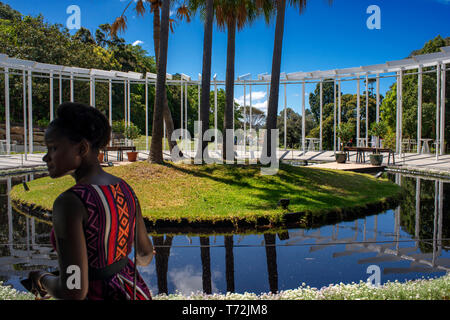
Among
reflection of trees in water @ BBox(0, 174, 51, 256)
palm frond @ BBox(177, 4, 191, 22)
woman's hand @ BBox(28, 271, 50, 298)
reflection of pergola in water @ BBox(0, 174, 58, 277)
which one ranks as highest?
palm frond @ BBox(177, 4, 191, 22)

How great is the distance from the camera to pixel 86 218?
4.10ft

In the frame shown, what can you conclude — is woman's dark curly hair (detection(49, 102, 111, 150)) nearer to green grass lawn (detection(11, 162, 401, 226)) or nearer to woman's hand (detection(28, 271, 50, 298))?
woman's hand (detection(28, 271, 50, 298))

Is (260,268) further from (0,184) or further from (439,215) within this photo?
(0,184)

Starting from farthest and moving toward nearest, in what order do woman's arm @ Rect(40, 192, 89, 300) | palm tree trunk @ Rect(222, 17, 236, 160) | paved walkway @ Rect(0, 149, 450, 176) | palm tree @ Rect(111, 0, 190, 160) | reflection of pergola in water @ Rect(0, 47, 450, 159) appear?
reflection of pergola in water @ Rect(0, 47, 450, 159)
paved walkway @ Rect(0, 149, 450, 176)
palm tree @ Rect(111, 0, 190, 160)
palm tree trunk @ Rect(222, 17, 236, 160)
woman's arm @ Rect(40, 192, 89, 300)

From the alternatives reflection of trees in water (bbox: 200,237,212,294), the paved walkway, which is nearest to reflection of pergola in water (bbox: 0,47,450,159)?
the paved walkway

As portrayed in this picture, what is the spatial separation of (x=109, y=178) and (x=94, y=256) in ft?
0.99

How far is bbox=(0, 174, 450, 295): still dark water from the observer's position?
4.45 meters

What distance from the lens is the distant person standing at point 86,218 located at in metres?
1.20

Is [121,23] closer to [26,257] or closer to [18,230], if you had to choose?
[18,230]

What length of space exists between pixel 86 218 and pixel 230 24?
41.0 ft

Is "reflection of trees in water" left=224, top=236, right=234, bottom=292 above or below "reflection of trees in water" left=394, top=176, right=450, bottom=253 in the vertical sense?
below

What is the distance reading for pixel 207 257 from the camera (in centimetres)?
534

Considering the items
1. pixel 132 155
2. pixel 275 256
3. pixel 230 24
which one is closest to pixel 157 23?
pixel 230 24
